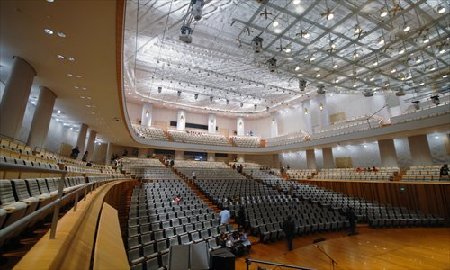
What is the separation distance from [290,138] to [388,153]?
25.3 feet

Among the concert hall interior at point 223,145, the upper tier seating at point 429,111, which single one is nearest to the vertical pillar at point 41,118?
the concert hall interior at point 223,145

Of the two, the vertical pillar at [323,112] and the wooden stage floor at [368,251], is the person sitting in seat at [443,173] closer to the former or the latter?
the wooden stage floor at [368,251]

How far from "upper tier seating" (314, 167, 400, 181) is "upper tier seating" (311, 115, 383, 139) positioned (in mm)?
2644

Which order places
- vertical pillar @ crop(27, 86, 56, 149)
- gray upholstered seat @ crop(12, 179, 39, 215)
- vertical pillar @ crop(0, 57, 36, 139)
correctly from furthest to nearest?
1. vertical pillar @ crop(27, 86, 56, 149)
2. vertical pillar @ crop(0, 57, 36, 139)
3. gray upholstered seat @ crop(12, 179, 39, 215)

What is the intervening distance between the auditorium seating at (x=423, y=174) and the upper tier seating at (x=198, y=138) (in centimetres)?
1383

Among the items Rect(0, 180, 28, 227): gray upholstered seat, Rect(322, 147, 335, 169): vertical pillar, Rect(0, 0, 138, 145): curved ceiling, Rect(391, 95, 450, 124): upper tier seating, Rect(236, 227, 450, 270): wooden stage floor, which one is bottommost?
Rect(236, 227, 450, 270): wooden stage floor

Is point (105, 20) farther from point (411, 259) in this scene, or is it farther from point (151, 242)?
point (411, 259)

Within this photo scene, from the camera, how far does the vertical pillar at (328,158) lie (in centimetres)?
1636

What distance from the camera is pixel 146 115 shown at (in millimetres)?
20016

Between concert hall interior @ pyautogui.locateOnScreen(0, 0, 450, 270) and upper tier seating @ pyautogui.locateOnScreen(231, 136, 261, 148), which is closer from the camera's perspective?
concert hall interior @ pyautogui.locateOnScreen(0, 0, 450, 270)

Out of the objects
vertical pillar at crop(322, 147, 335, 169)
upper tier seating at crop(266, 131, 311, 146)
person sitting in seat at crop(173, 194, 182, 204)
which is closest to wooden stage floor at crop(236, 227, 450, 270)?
person sitting in seat at crop(173, 194, 182, 204)

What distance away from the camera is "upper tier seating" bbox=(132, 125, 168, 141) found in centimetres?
1797

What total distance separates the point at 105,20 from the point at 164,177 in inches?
361

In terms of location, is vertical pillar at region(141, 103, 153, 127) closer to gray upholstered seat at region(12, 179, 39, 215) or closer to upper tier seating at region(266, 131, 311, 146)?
upper tier seating at region(266, 131, 311, 146)
